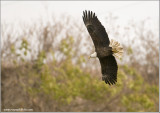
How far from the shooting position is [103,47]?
4840mm

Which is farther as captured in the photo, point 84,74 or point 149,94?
point 149,94

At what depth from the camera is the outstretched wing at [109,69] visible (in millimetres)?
4918

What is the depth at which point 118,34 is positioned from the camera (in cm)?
1340

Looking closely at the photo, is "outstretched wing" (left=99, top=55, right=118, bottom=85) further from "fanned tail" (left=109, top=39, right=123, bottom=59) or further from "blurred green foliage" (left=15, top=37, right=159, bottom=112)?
"blurred green foliage" (left=15, top=37, right=159, bottom=112)

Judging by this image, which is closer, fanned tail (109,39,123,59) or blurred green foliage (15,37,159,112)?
fanned tail (109,39,123,59)

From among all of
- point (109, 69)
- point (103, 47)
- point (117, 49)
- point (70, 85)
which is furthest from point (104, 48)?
point (70, 85)

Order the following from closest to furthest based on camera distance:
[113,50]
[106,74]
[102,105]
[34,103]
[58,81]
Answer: [113,50] → [106,74] → [34,103] → [58,81] → [102,105]

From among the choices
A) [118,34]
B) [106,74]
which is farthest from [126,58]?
[106,74]

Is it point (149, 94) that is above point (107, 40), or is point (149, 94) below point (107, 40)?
below

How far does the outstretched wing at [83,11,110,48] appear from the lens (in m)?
4.90

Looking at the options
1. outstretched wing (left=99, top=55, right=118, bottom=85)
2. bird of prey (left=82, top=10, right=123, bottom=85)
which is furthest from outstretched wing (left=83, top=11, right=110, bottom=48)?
outstretched wing (left=99, top=55, right=118, bottom=85)

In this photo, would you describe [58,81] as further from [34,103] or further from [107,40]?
[107,40]

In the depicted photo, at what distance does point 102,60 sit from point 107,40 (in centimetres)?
29

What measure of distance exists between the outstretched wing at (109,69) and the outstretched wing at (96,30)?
0.21m
